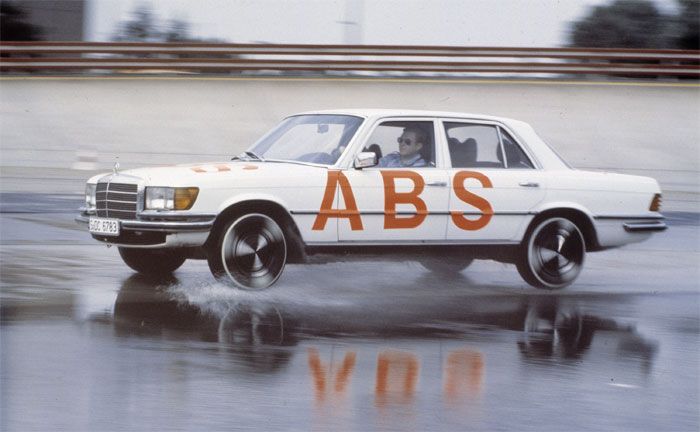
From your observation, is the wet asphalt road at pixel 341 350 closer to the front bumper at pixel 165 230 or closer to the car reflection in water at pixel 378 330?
the car reflection in water at pixel 378 330

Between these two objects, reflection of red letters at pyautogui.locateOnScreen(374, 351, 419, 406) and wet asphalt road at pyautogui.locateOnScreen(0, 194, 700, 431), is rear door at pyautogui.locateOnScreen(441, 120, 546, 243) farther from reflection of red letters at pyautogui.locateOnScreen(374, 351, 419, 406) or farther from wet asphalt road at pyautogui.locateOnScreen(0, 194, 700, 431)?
reflection of red letters at pyautogui.locateOnScreen(374, 351, 419, 406)

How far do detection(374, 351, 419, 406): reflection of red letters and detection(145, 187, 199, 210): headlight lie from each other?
250 cm

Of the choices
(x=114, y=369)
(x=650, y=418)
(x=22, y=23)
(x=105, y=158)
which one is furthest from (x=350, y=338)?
(x=22, y=23)

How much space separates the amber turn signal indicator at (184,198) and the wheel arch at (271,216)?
26cm

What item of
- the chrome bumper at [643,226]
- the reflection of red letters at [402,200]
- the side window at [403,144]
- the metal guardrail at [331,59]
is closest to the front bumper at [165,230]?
the reflection of red letters at [402,200]

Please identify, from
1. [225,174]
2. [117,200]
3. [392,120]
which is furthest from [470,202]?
[117,200]

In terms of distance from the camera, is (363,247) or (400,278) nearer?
(363,247)

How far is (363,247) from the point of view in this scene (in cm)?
929

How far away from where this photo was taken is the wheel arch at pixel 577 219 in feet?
32.8

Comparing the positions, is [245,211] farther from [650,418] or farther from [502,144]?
[650,418]

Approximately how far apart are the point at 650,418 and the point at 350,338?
2364mm

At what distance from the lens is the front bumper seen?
A: 861cm

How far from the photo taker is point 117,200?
901 centimetres

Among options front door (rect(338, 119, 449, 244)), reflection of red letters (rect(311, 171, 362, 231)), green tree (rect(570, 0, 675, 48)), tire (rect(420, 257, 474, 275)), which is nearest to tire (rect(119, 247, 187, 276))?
reflection of red letters (rect(311, 171, 362, 231))
